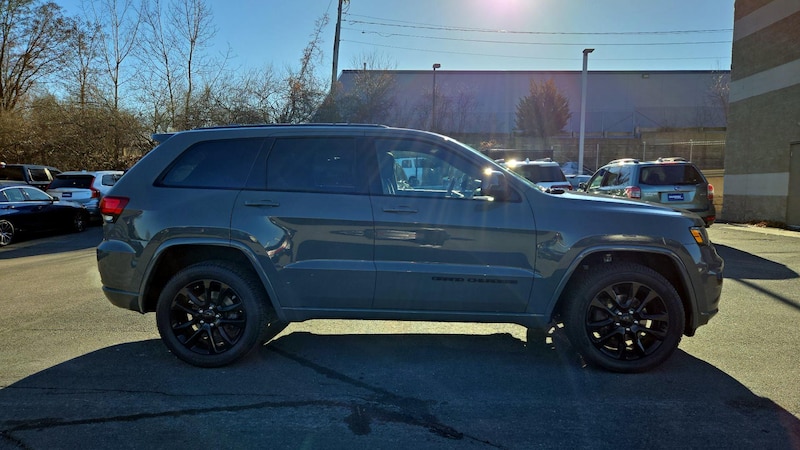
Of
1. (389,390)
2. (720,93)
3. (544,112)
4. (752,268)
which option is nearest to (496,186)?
(389,390)

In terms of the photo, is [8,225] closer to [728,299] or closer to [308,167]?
[308,167]

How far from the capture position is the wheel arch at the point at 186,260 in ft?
13.3

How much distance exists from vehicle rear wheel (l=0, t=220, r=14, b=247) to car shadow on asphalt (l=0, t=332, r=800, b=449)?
30.6ft

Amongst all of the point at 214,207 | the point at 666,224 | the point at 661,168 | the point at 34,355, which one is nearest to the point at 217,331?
the point at 214,207

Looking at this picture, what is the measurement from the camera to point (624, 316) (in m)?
4.00

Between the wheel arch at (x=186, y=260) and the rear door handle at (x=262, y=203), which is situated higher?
the rear door handle at (x=262, y=203)

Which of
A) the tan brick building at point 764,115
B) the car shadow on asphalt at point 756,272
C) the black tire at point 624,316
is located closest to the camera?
the black tire at point 624,316

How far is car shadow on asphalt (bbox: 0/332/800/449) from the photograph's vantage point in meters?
3.09

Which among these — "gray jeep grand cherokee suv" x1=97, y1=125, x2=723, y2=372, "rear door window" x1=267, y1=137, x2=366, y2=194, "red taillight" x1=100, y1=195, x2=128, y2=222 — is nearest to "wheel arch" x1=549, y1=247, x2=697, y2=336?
"gray jeep grand cherokee suv" x1=97, y1=125, x2=723, y2=372

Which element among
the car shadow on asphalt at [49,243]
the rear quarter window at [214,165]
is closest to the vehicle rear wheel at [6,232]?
the car shadow on asphalt at [49,243]

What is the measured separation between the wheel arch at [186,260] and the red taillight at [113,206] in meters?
0.50

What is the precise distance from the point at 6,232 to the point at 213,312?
34.4ft

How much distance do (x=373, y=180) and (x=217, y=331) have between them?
1.78 meters

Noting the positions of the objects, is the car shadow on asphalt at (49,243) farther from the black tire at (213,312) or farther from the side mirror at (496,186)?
the side mirror at (496,186)
